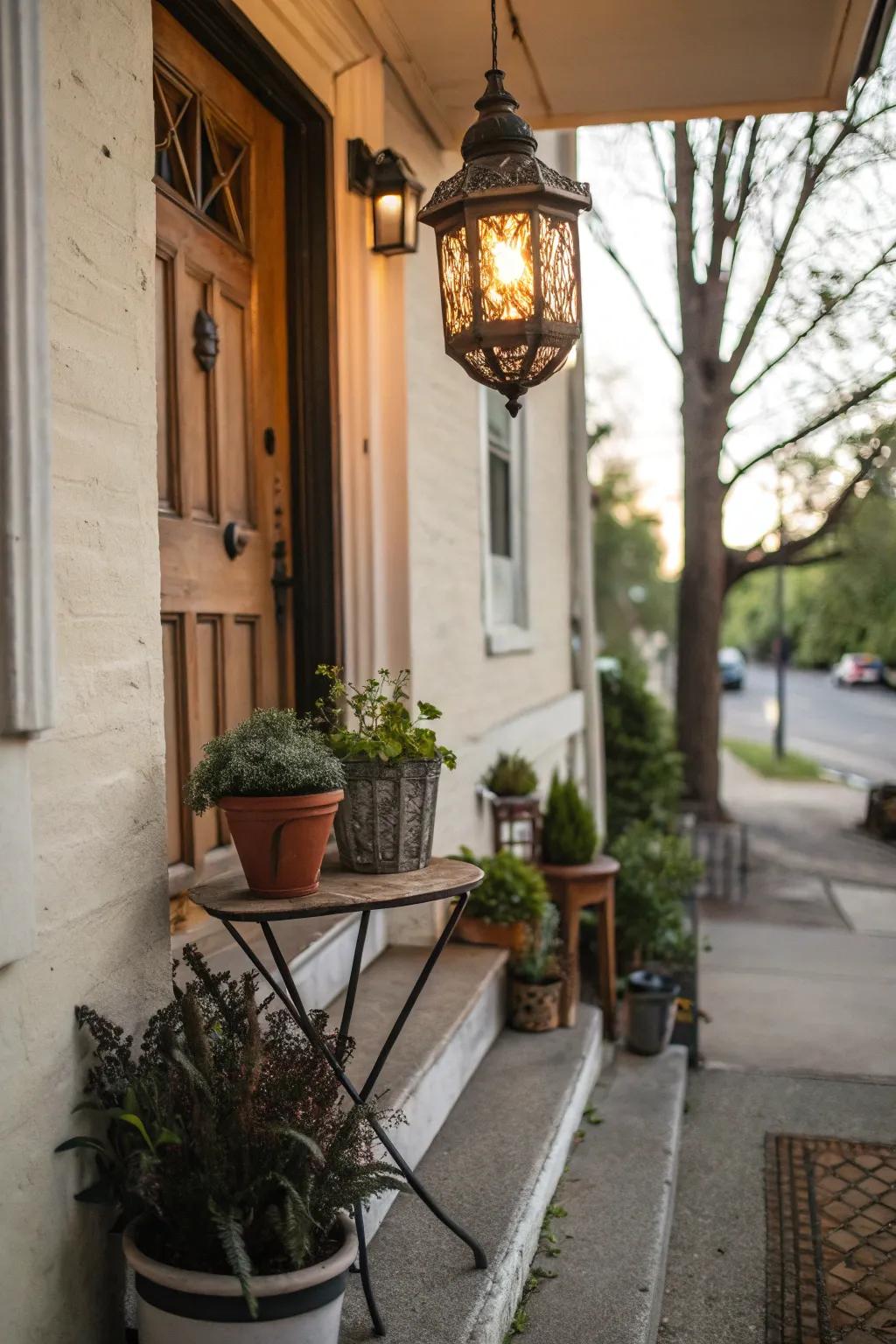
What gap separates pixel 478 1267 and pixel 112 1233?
2.95 feet

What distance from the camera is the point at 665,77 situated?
3.99 meters

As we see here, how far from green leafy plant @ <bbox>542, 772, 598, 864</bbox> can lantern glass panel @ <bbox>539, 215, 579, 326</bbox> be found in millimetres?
2829

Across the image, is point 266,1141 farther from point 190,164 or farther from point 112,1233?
point 190,164

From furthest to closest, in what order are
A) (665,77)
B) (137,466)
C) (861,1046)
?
(861,1046) → (665,77) → (137,466)

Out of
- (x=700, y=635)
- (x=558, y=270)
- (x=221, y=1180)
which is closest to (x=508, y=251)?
(x=558, y=270)

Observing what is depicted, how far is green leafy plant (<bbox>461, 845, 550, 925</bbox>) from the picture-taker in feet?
14.2

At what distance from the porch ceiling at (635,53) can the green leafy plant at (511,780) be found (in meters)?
2.70

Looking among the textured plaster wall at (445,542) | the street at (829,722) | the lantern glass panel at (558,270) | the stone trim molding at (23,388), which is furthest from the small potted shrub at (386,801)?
the street at (829,722)

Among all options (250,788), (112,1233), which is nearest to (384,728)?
Answer: (250,788)

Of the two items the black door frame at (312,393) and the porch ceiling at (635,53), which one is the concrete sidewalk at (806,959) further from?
the porch ceiling at (635,53)

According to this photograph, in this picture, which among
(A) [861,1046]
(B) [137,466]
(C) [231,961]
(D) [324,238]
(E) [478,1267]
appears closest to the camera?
(B) [137,466]

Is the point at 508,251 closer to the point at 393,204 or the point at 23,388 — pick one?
the point at 23,388

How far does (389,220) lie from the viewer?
3.85 meters

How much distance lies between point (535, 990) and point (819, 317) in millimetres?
7627
